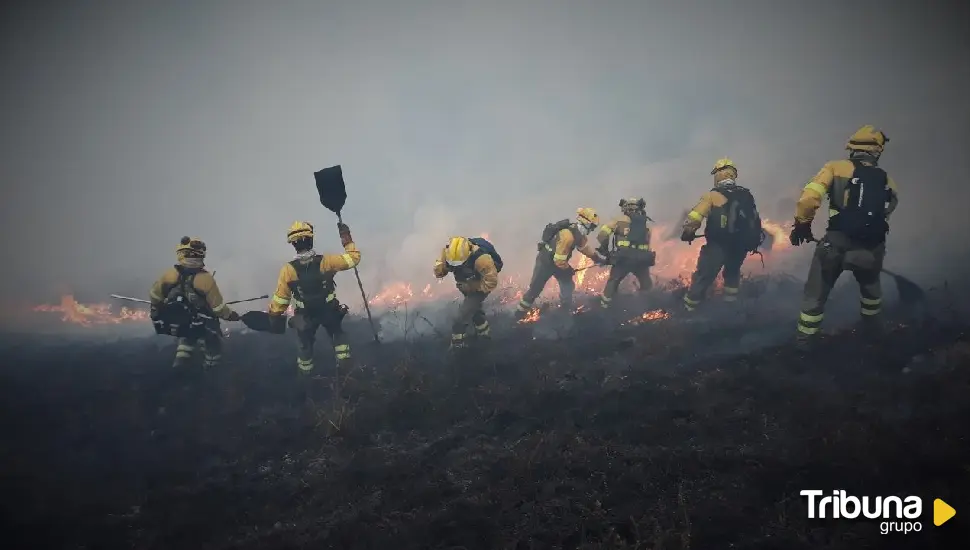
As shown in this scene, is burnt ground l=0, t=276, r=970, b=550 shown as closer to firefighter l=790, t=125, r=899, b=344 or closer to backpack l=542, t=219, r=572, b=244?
firefighter l=790, t=125, r=899, b=344

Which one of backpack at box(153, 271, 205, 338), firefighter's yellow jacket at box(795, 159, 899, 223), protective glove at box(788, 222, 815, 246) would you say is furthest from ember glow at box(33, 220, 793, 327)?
firefighter's yellow jacket at box(795, 159, 899, 223)

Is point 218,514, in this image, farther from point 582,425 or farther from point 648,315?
point 648,315

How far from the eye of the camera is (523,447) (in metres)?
5.46

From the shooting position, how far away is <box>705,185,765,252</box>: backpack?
10.2 m

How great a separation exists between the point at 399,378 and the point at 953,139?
27960 millimetres

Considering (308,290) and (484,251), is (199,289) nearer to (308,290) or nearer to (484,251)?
(308,290)

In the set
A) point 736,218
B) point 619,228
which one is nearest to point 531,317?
point 619,228

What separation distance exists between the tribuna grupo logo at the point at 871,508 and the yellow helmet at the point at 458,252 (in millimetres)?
6597

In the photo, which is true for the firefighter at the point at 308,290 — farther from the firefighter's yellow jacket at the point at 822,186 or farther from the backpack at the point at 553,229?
the firefighter's yellow jacket at the point at 822,186

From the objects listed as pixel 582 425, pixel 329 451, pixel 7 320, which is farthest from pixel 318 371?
pixel 7 320

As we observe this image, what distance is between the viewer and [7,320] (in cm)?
2600

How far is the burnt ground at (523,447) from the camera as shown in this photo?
13.1 feet

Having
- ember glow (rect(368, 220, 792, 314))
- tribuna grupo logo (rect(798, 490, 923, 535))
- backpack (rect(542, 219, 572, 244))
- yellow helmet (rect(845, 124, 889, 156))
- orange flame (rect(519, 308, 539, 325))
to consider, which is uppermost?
yellow helmet (rect(845, 124, 889, 156))

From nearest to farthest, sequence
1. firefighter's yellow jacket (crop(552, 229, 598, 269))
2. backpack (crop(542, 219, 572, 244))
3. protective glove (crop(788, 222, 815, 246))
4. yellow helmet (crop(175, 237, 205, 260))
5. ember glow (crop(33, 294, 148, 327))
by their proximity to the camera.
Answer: protective glove (crop(788, 222, 815, 246)) < yellow helmet (crop(175, 237, 205, 260)) < firefighter's yellow jacket (crop(552, 229, 598, 269)) < backpack (crop(542, 219, 572, 244)) < ember glow (crop(33, 294, 148, 327))
